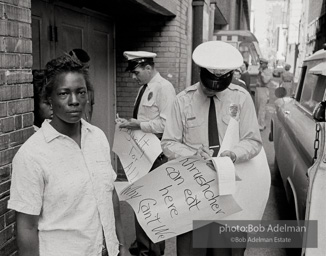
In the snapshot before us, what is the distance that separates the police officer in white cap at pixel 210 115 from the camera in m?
2.73

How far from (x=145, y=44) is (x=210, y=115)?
13.3 feet

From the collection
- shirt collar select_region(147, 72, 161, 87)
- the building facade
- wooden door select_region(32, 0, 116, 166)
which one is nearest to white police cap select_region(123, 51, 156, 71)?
shirt collar select_region(147, 72, 161, 87)

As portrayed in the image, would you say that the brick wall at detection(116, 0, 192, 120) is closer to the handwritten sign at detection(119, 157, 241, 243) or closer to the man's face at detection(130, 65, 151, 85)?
the man's face at detection(130, 65, 151, 85)

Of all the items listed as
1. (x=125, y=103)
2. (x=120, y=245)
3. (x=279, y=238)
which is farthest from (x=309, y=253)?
(x=125, y=103)

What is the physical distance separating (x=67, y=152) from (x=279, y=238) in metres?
3.49

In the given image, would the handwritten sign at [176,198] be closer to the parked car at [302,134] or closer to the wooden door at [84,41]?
the parked car at [302,134]

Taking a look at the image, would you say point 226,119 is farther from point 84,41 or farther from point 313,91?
point 84,41

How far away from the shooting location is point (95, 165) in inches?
80.1

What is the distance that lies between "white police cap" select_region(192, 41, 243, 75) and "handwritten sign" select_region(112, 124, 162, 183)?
1562 mm

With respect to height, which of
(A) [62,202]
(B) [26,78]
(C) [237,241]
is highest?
(B) [26,78]

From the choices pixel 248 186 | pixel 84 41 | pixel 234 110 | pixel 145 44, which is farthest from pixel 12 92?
pixel 145 44

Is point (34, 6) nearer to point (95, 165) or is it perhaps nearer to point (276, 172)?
point (95, 165)

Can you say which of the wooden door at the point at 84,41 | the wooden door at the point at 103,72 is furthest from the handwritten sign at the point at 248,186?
the wooden door at the point at 103,72

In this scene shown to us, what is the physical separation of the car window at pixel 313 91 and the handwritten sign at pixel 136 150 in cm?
179
